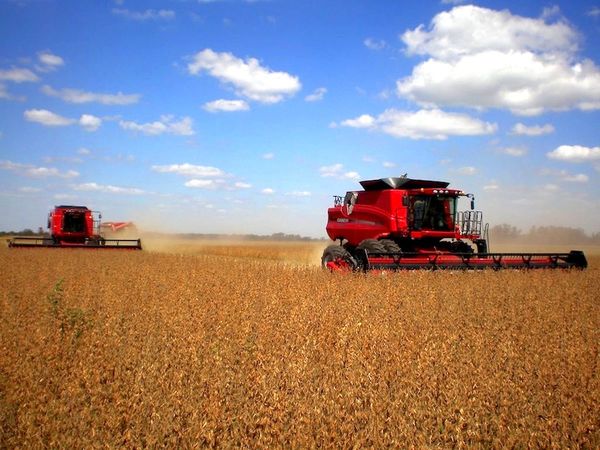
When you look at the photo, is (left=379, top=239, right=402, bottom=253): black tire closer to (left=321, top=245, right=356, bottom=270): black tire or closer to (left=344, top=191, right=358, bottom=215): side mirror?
(left=321, top=245, right=356, bottom=270): black tire

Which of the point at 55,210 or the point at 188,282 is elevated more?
the point at 55,210

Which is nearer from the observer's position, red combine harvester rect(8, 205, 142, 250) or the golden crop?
the golden crop

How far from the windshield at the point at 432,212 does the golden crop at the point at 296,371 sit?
4530 millimetres

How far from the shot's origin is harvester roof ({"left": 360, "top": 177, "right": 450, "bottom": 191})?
12.6m

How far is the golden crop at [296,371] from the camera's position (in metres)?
3.05

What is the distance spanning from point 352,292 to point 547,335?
3.26 m

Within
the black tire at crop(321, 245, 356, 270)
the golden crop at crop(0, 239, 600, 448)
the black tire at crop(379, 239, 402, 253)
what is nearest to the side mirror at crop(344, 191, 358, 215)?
the black tire at crop(321, 245, 356, 270)

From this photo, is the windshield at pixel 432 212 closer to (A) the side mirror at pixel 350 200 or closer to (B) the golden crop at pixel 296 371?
(A) the side mirror at pixel 350 200

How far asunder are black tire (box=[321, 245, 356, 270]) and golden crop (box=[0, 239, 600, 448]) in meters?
3.17

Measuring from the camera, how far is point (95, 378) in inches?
152

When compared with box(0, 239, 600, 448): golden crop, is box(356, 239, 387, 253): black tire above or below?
above

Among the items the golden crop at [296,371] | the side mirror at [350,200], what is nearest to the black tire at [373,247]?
the side mirror at [350,200]

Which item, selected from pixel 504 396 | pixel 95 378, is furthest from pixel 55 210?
pixel 504 396

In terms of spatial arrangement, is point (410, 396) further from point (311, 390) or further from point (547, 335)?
point (547, 335)
